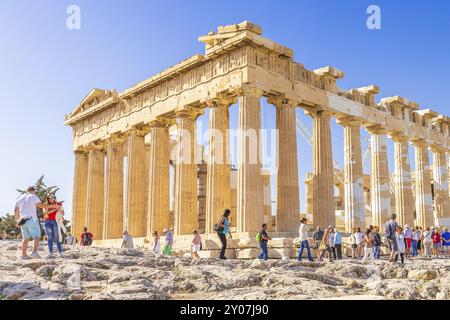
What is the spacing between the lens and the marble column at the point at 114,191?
38.9m

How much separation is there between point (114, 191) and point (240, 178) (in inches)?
577

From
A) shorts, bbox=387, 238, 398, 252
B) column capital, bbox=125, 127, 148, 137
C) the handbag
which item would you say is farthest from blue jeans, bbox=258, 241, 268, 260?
column capital, bbox=125, 127, 148, 137

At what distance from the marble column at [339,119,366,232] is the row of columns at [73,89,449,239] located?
0.06 m

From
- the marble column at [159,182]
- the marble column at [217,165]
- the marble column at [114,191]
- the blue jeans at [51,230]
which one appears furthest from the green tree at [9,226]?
Result: the blue jeans at [51,230]

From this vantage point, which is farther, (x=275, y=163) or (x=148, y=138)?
(x=148, y=138)

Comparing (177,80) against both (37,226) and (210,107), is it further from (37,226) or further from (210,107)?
(37,226)

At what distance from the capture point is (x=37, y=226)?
15.6 metres

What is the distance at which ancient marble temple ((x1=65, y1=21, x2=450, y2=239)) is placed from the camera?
28859 millimetres

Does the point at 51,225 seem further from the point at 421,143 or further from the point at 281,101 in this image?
the point at 421,143

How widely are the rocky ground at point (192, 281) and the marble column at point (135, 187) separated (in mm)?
18887
